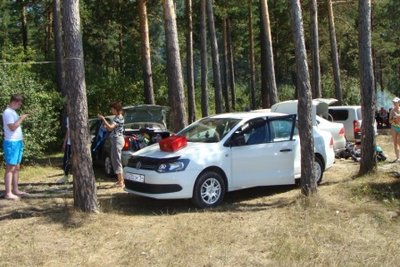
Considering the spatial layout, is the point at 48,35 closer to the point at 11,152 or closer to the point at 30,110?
the point at 30,110

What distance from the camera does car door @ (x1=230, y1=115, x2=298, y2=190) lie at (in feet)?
30.6

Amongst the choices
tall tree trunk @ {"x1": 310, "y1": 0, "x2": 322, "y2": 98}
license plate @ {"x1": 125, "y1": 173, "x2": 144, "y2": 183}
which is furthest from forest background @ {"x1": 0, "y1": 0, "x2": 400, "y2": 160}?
license plate @ {"x1": 125, "y1": 173, "x2": 144, "y2": 183}

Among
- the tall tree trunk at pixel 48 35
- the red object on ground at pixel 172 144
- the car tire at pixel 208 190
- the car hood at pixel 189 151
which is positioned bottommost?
the car tire at pixel 208 190

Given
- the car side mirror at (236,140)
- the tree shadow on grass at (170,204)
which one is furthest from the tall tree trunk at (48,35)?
the car side mirror at (236,140)

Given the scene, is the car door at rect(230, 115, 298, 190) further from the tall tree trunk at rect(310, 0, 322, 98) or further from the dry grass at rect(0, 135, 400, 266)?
the tall tree trunk at rect(310, 0, 322, 98)

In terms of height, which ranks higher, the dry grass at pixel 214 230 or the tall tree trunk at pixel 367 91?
the tall tree trunk at pixel 367 91

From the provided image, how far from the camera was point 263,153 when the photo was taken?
9.59m

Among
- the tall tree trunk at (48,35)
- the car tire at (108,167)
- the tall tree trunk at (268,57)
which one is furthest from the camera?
the tall tree trunk at (48,35)

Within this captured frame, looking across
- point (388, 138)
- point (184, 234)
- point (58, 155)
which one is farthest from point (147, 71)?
point (184, 234)

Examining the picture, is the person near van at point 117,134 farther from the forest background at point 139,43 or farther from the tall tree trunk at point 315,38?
the tall tree trunk at point 315,38

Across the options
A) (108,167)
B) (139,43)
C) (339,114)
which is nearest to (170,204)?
(108,167)

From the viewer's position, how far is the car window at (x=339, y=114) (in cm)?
1783

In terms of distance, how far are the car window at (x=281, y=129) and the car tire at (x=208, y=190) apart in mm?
1471

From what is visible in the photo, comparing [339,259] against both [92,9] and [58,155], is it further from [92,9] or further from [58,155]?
[92,9]
